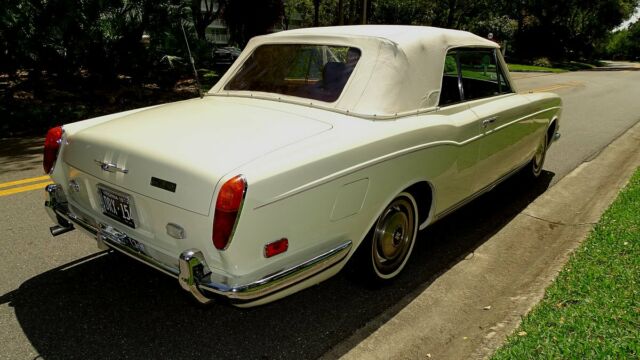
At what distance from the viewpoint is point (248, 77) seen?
3703 mm

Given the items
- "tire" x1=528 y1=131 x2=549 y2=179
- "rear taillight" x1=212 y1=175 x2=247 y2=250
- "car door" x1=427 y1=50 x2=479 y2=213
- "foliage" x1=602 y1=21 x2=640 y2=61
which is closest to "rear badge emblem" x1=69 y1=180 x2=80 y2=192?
"rear taillight" x1=212 y1=175 x2=247 y2=250

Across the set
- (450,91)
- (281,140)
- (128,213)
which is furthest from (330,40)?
(128,213)

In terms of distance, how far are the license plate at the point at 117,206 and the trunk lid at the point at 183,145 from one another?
3.6 inches

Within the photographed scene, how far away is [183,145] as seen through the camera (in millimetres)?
2471

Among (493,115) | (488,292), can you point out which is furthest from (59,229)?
(493,115)

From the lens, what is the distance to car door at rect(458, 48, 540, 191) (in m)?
3.89

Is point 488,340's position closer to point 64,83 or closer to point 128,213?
point 128,213

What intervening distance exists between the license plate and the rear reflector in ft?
2.77

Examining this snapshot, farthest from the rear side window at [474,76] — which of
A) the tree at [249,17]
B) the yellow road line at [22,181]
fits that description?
the tree at [249,17]

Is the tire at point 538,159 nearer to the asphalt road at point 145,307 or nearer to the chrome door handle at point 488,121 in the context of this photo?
the asphalt road at point 145,307

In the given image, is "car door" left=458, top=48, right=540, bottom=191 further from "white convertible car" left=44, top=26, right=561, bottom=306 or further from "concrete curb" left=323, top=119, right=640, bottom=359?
"concrete curb" left=323, top=119, right=640, bottom=359

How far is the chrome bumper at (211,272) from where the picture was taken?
2.25 metres

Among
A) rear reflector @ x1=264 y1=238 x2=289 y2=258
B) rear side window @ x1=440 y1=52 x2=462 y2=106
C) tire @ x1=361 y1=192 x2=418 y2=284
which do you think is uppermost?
rear side window @ x1=440 y1=52 x2=462 y2=106

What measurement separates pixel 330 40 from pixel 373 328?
6.84ft
